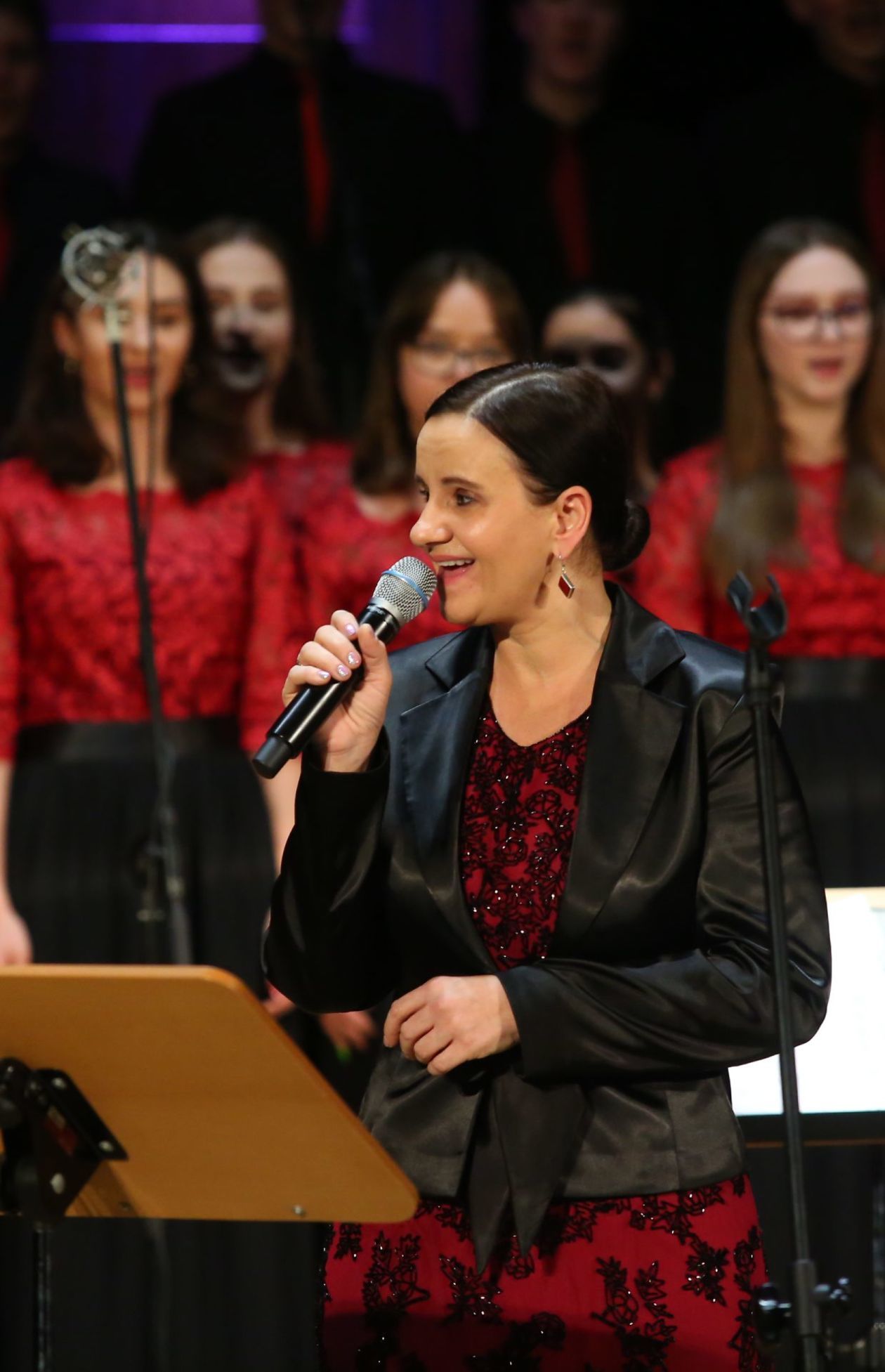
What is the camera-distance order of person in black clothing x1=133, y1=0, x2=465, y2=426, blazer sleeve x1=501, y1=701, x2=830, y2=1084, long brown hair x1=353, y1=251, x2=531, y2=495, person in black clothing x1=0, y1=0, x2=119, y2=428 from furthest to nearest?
person in black clothing x1=133, y1=0, x2=465, y2=426 → person in black clothing x1=0, y1=0, x2=119, y2=428 → long brown hair x1=353, y1=251, x2=531, y2=495 → blazer sleeve x1=501, y1=701, x2=830, y2=1084

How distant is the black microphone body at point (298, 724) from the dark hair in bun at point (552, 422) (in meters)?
0.26

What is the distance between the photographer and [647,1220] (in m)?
1.76

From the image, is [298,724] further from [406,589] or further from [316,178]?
[316,178]

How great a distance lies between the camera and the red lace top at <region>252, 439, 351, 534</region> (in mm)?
3932

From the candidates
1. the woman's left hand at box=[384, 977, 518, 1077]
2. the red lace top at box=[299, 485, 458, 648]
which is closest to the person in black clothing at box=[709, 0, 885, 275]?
the red lace top at box=[299, 485, 458, 648]

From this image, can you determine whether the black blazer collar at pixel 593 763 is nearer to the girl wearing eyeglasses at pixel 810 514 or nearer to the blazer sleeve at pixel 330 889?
the blazer sleeve at pixel 330 889

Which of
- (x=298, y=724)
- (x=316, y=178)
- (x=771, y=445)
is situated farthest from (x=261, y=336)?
(x=298, y=724)

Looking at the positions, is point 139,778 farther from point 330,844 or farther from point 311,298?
point 330,844

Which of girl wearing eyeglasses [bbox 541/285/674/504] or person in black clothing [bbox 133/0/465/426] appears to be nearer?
girl wearing eyeglasses [bbox 541/285/674/504]

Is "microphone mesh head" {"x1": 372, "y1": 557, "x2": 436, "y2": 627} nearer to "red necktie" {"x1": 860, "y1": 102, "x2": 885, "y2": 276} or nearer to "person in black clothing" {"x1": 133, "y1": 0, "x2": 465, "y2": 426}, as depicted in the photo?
Answer: "person in black clothing" {"x1": 133, "y1": 0, "x2": 465, "y2": 426}

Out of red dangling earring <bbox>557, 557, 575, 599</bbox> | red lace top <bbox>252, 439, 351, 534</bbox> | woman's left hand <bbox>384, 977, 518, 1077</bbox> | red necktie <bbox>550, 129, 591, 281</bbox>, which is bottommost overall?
woman's left hand <bbox>384, 977, 518, 1077</bbox>

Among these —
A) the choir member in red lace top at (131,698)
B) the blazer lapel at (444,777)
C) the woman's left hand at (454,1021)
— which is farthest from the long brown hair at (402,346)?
the woman's left hand at (454,1021)

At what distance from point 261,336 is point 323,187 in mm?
436

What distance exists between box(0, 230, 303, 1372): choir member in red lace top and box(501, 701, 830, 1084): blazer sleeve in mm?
1858
